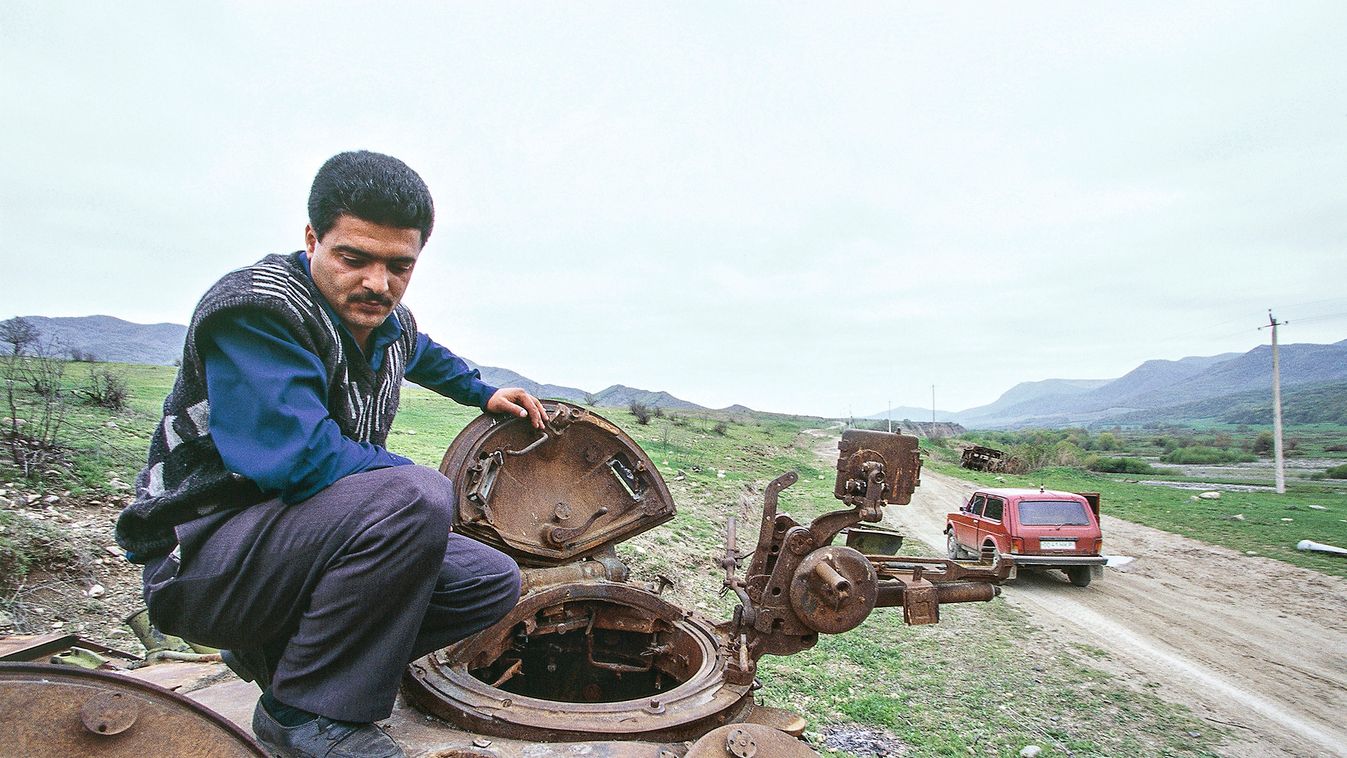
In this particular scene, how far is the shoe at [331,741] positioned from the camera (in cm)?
181

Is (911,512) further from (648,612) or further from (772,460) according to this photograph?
(648,612)

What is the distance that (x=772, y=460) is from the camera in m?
25.3

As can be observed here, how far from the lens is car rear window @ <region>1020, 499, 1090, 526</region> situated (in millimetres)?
11484

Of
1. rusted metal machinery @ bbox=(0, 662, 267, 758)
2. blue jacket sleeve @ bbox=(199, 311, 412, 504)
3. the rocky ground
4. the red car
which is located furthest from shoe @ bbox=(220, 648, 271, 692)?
the red car

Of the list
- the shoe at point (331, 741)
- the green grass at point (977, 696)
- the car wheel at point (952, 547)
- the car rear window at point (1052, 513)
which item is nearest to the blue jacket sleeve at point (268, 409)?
the shoe at point (331, 741)

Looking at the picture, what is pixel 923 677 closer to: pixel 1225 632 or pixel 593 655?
pixel 593 655

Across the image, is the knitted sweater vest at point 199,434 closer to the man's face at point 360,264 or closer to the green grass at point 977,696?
the man's face at point 360,264

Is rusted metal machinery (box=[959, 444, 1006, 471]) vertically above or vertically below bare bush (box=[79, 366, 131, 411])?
below

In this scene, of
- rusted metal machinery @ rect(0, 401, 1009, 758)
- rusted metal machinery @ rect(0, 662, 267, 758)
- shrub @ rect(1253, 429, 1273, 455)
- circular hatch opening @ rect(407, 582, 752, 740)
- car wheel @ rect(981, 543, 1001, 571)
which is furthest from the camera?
shrub @ rect(1253, 429, 1273, 455)

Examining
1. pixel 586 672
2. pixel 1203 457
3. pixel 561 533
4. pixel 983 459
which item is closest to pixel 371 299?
pixel 561 533

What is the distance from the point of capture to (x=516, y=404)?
3359 millimetres

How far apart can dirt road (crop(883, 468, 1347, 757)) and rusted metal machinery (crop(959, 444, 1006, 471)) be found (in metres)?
21.5

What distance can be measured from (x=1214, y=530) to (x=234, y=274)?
20387 millimetres

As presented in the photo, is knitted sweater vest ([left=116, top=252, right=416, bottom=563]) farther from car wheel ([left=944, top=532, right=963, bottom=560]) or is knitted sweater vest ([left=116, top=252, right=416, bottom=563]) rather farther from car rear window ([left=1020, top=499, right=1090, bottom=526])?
car wheel ([left=944, top=532, right=963, bottom=560])
